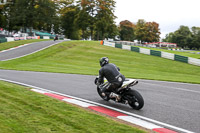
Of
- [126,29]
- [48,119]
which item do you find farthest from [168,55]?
[126,29]

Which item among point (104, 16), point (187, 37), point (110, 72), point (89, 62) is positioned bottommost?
point (89, 62)

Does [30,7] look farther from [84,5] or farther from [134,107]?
[134,107]

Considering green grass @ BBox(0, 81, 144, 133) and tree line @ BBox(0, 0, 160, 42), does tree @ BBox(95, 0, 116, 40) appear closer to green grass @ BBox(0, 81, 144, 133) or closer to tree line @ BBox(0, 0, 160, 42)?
tree line @ BBox(0, 0, 160, 42)

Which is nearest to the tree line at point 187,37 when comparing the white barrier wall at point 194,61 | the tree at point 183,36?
the tree at point 183,36

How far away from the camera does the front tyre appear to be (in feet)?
23.3

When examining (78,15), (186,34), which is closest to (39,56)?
(78,15)

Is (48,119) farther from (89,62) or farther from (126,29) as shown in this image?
(126,29)

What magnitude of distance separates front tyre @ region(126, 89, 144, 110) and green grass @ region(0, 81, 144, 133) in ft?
5.00

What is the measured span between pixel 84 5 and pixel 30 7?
15762mm

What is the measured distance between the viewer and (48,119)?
18.2ft

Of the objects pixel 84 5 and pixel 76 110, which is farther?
pixel 84 5

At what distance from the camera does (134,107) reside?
23.9 ft

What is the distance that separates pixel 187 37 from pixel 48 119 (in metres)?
119

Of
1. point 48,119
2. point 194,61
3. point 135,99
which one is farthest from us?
point 194,61
